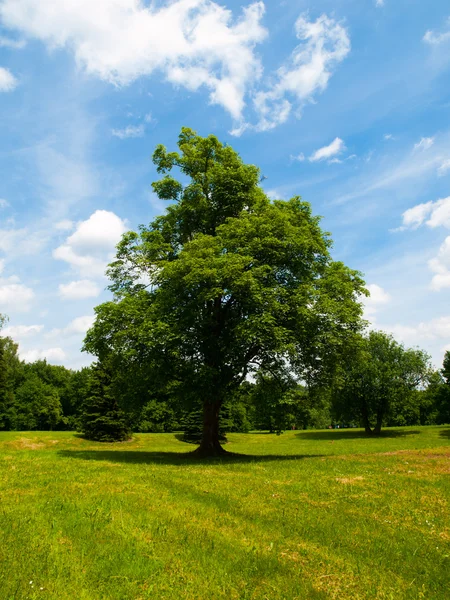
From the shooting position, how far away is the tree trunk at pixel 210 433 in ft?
77.1

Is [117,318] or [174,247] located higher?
[174,247]

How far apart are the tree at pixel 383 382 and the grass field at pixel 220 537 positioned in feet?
145

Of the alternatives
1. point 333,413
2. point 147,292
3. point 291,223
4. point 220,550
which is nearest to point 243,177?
point 291,223

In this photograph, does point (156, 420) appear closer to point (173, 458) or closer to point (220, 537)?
point (173, 458)

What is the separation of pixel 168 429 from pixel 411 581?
204 feet

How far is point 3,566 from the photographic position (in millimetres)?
5945

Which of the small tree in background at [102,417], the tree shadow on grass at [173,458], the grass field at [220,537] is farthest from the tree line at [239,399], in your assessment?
the grass field at [220,537]

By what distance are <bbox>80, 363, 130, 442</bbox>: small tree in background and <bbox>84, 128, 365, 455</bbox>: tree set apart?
2577cm

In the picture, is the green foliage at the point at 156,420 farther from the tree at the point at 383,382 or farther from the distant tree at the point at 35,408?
the tree at the point at 383,382

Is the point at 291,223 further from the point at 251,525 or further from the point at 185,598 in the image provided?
the point at 185,598

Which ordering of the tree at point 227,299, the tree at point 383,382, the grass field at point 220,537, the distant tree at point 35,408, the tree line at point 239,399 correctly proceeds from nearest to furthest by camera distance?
the grass field at point 220,537, the tree at point 227,299, the tree line at point 239,399, the tree at point 383,382, the distant tree at point 35,408

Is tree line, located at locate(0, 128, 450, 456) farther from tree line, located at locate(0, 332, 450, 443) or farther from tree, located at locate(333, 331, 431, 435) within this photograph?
tree, located at locate(333, 331, 431, 435)

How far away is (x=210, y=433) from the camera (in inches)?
949

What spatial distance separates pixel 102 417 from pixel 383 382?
123 feet
